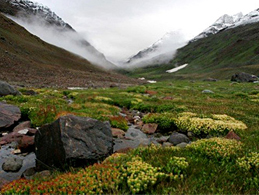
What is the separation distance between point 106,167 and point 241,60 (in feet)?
631

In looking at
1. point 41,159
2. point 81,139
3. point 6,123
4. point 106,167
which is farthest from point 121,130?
point 6,123

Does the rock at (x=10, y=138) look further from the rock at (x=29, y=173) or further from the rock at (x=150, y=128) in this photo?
the rock at (x=150, y=128)

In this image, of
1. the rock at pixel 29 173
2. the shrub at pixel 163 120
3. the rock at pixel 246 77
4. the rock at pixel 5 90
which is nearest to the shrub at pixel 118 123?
the shrub at pixel 163 120

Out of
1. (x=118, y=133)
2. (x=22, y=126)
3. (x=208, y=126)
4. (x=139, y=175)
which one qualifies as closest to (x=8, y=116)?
(x=22, y=126)

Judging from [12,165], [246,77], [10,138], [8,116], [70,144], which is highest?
[246,77]

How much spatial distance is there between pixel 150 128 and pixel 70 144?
6680 mm

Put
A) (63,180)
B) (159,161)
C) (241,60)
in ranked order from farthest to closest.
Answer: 1. (241,60)
2. (159,161)
3. (63,180)

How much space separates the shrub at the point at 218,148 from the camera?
7.25 metres

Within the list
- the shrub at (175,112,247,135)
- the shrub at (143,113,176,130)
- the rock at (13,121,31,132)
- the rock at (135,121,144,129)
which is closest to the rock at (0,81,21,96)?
the rock at (13,121,31,132)

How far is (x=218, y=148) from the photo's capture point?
296 inches

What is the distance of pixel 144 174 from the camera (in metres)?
5.62

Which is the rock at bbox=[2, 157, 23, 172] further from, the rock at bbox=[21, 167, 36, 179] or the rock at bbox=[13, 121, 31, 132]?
the rock at bbox=[13, 121, 31, 132]

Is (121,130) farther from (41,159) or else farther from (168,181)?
(168,181)

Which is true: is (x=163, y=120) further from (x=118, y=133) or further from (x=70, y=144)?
(x=70, y=144)
